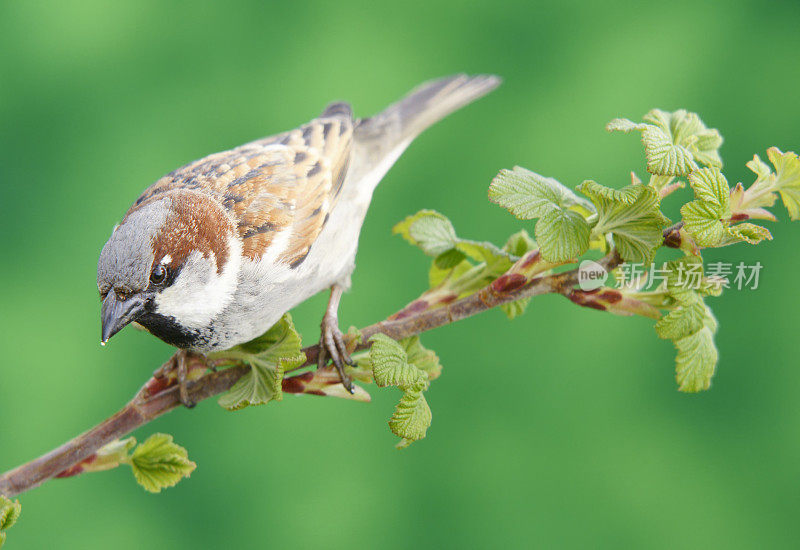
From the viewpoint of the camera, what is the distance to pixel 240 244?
30.2 inches

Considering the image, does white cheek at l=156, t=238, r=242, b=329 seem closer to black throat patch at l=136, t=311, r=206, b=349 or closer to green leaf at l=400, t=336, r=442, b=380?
black throat patch at l=136, t=311, r=206, b=349

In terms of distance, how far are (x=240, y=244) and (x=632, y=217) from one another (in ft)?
1.34

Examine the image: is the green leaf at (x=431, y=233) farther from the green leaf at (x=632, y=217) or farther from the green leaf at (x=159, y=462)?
the green leaf at (x=159, y=462)

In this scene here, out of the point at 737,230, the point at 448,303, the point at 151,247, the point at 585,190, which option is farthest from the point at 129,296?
the point at 737,230

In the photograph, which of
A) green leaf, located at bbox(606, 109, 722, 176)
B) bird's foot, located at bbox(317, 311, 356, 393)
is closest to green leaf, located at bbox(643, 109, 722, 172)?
green leaf, located at bbox(606, 109, 722, 176)

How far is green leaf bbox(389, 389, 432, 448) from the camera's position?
520 millimetres

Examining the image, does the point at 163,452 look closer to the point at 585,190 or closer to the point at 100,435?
the point at 100,435

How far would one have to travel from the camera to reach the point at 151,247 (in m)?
0.64

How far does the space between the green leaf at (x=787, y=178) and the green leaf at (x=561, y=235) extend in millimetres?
160

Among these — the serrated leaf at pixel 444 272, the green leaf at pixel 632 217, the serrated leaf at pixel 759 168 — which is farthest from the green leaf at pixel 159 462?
the serrated leaf at pixel 759 168

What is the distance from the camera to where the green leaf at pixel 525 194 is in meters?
0.55

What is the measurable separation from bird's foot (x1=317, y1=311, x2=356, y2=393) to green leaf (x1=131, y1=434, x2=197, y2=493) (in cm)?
14

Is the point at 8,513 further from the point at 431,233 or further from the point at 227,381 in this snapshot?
the point at 431,233

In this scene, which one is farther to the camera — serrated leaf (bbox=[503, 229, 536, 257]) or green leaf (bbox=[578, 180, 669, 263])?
serrated leaf (bbox=[503, 229, 536, 257])
